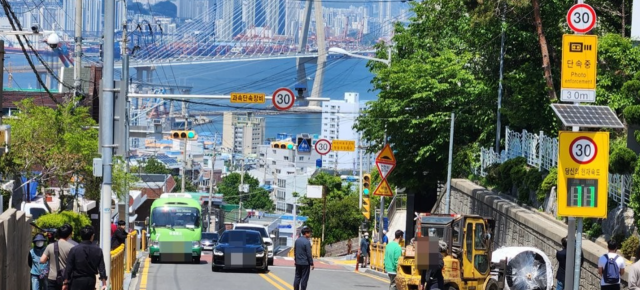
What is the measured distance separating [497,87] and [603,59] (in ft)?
26.4

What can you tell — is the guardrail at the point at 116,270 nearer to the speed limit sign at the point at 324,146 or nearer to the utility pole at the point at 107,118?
the utility pole at the point at 107,118

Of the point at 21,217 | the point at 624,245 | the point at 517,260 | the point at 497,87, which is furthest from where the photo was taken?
the point at 497,87

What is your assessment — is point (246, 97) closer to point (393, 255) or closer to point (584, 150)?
point (393, 255)

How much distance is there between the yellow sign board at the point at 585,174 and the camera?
545 inches

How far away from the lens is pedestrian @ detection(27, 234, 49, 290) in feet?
54.1

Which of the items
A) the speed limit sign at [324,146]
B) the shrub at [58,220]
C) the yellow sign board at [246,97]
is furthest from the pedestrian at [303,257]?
the speed limit sign at [324,146]

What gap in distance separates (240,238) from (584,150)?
19.2 metres

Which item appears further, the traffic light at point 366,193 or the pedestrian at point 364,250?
the traffic light at point 366,193

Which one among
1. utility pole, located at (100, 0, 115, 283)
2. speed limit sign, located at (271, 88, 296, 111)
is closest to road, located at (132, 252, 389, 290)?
utility pole, located at (100, 0, 115, 283)

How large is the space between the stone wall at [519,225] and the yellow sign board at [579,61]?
5409 mm

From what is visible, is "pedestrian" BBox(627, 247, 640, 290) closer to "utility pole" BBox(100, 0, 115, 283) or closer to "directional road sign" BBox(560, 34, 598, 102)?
"directional road sign" BBox(560, 34, 598, 102)

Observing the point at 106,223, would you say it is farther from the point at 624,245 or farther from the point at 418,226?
the point at 624,245

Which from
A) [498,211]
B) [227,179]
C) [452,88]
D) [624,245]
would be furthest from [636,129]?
[227,179]

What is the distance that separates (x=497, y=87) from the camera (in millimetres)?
38188
